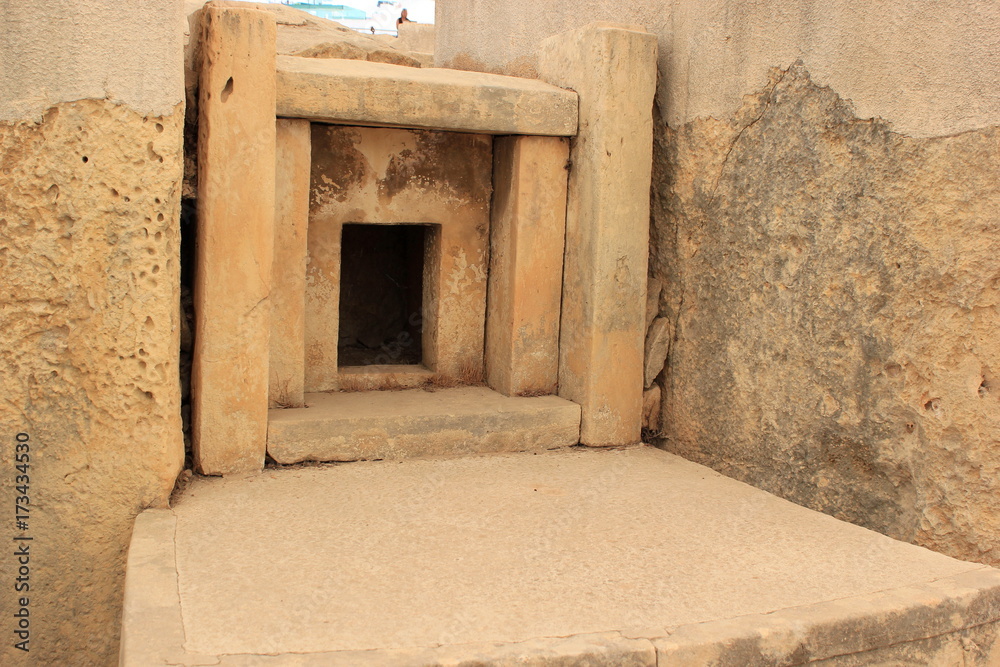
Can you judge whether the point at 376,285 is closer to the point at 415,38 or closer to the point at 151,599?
the point at 151,599

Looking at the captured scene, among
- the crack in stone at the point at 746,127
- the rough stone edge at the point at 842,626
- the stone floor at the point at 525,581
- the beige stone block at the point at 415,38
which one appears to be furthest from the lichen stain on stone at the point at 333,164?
the beige stone block at the point at 415,38

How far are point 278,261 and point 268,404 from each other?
1.99 ft

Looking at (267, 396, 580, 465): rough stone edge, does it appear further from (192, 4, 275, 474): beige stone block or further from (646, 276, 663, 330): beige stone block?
(646, 276, 663, 330): beige stone block

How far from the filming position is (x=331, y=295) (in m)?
4.42

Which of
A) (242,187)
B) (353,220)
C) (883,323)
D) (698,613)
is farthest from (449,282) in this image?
(698,613)

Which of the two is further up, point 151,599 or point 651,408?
point 651,408

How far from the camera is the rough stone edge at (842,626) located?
8.08 ft

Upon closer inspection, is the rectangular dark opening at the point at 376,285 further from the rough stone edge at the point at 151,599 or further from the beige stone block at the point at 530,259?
the rough stone edge at the point at 151,599

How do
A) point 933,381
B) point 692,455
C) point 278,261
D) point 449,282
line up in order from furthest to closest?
point 449,282 < point 692,455 < point 278,261 < point 933,381

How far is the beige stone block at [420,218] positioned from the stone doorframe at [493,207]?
0.10 meters

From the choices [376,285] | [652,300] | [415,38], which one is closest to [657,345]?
[652,300]

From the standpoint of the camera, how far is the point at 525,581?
2.82m

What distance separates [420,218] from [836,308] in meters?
2.00

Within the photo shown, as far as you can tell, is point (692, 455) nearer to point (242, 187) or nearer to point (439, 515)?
point (439, 515)
